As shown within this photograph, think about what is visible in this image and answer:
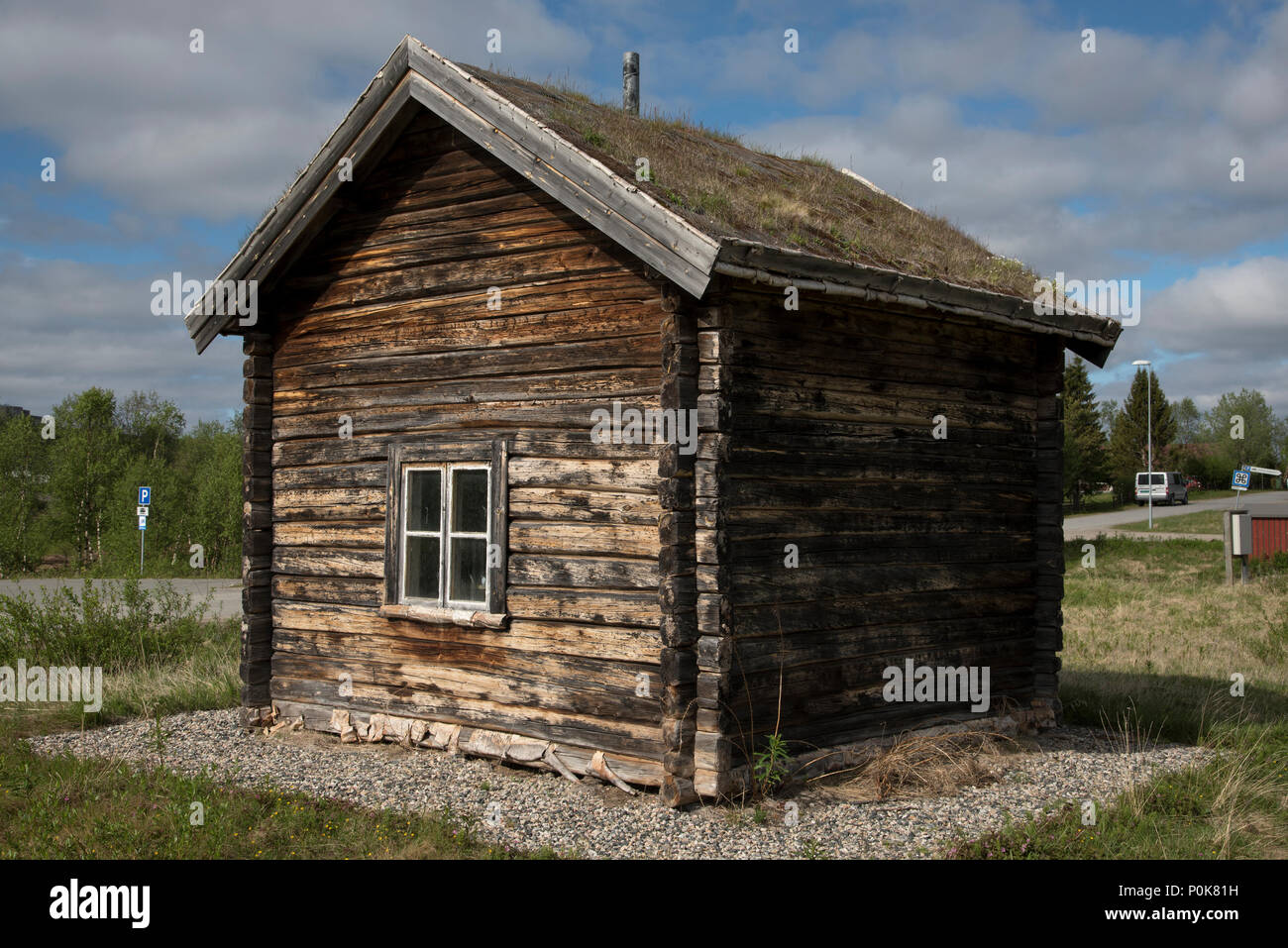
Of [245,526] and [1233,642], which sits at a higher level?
[245,526]

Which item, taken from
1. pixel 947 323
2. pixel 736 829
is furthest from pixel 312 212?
pixel 736 829

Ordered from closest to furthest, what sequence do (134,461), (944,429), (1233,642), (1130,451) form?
(944,429) < (1233,642) < (134,461) < (1130,451)

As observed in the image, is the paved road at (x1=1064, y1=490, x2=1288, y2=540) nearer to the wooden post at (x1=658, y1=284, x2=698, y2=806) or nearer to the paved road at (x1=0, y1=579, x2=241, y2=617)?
the paved road at (x1=0, y1=579, x2=241, y2=617)

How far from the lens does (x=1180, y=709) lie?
959 cm

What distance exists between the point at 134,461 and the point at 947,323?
118 ft

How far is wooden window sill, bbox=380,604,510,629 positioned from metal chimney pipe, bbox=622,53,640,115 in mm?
6055

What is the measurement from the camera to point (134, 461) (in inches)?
1489

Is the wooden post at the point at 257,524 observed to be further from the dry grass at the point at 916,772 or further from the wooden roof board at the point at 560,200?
the dry grass at the point at 916,772

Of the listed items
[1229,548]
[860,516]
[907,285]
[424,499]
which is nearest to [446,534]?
[424,499]

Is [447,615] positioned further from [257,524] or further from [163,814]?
[257,524]

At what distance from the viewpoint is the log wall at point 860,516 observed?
6.82m

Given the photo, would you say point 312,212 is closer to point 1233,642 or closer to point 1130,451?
point 1233,642

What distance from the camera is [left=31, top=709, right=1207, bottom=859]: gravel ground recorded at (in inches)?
238

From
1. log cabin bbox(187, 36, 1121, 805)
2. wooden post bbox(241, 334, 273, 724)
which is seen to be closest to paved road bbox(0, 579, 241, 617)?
wooden post bbox(241, 334, 273, 724)
